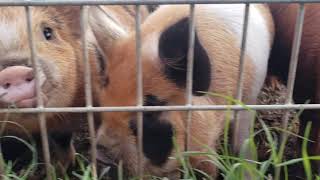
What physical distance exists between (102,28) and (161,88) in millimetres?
253

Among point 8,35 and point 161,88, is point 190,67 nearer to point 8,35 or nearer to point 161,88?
point 161,88

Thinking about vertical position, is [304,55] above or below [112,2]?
below

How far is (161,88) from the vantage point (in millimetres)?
1922

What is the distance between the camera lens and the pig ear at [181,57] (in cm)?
188

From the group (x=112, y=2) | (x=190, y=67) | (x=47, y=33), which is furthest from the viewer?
(x=47, y=33)

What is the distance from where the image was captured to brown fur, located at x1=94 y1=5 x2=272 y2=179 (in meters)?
1.90

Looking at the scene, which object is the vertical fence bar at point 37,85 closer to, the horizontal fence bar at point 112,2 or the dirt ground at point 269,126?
the horizontal fence bar at point 112,2

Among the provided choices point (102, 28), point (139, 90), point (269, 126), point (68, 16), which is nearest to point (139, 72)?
point (139, 90)

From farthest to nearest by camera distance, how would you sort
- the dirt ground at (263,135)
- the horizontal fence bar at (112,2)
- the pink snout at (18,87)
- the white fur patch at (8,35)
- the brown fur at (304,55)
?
the dirt ground at (263,135) → the brown fur at (304,55) → the white fur patch at (8,35) → the pink snout at (18,87) → the horizontal fence bar at (112,2)

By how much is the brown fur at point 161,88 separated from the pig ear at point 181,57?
2 centimetres

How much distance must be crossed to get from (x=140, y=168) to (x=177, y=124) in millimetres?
195

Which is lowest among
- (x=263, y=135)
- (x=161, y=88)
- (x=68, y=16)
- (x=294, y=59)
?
(x=263, y=135)

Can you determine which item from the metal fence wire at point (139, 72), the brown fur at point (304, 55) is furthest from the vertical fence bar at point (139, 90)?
the brown fur at point (304, 55)

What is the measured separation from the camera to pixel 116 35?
6.42ft
